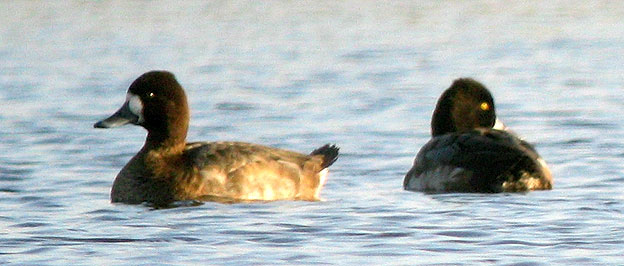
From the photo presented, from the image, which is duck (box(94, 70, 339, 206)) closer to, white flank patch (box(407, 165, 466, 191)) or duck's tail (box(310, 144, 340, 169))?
duck's tail (box(310, 144, 340, 169))

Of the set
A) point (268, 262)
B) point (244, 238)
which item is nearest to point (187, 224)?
point (244, 238)

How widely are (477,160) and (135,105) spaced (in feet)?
8.52

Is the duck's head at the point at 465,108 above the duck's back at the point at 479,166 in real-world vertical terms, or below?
above

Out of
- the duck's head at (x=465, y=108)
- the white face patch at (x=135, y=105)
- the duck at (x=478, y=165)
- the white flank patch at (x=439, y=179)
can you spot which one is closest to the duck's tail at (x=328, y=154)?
the duck at (x=478, y=165)

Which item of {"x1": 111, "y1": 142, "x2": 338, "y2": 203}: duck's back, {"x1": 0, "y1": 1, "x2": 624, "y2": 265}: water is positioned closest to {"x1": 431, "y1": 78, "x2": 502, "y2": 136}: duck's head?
{"x1": 0, "y1": 1, "x2": 624, "y2": 265}: water

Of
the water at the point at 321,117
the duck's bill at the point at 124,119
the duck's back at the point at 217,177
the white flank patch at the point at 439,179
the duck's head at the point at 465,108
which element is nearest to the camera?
the water at the point at 321,117

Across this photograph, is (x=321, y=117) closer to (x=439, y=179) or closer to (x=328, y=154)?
(x=328, y=154)

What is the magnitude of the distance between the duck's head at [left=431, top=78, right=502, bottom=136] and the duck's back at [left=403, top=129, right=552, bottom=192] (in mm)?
700

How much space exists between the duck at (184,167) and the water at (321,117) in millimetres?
361

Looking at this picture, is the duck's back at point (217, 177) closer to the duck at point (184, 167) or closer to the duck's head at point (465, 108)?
the duck at point (184, 167)

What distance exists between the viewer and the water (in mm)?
9445

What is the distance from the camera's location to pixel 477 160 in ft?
38.9

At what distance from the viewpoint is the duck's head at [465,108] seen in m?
13.1

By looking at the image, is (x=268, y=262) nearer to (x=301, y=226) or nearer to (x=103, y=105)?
(x=301, y=226)
